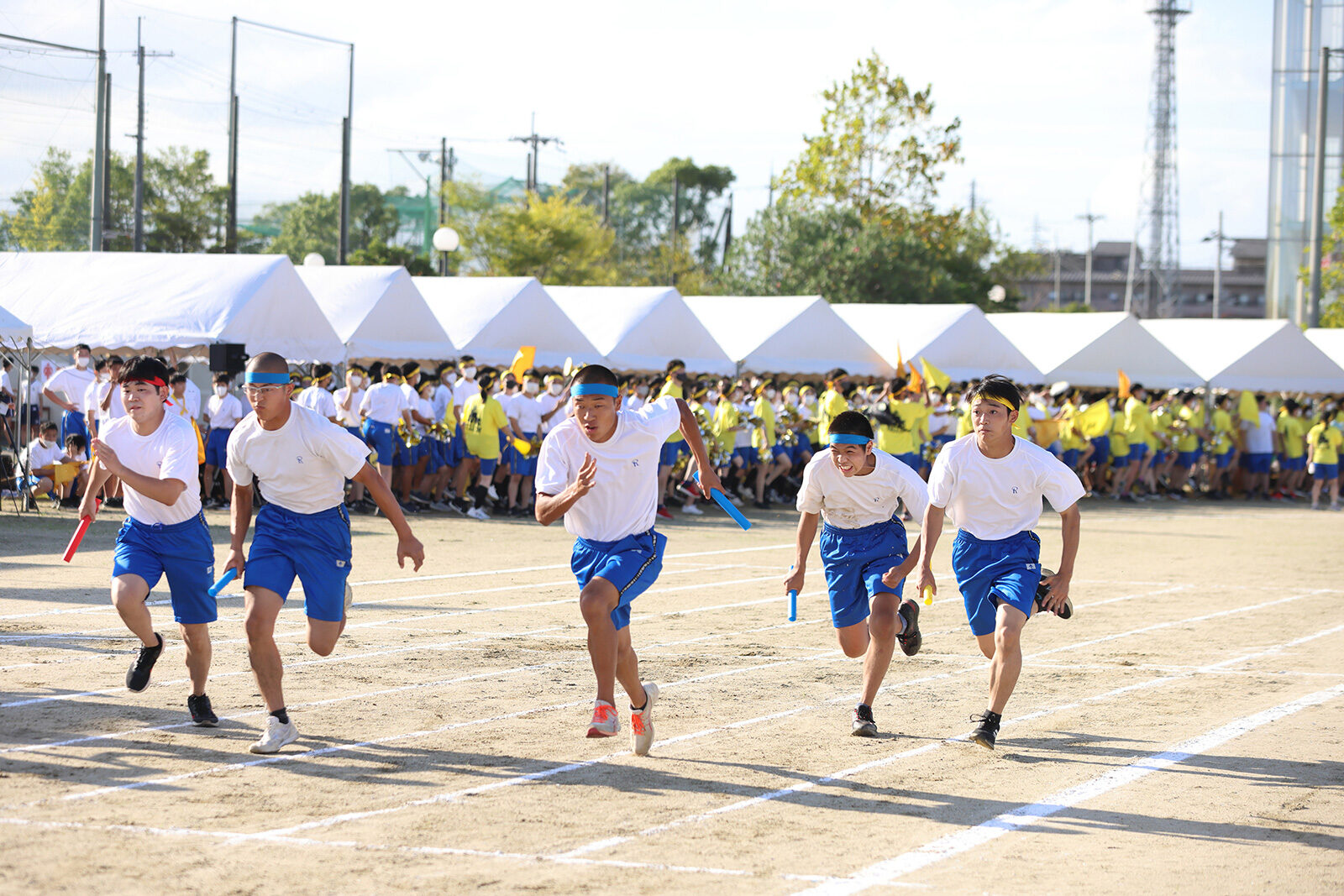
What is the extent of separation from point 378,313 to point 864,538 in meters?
15.8

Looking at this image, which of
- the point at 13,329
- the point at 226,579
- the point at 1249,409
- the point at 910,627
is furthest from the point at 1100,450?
the point at 226,579

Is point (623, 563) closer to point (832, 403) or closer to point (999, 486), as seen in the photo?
point (999, 486)

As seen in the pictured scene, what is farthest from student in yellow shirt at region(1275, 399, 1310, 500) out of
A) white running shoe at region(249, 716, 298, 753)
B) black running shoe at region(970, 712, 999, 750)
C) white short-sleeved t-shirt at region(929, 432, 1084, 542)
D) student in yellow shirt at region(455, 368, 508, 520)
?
white running shoe at region(249, 716, 298, 753)

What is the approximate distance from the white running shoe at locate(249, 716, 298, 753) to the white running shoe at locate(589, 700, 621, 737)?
1410 millimetres

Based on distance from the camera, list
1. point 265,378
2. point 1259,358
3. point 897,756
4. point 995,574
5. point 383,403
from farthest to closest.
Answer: point 1259,358, point 383,403, point 995,574, point 897,756, point 265,378

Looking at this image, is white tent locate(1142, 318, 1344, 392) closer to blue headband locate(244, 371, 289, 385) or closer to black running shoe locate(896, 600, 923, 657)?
black running shoe locate(896, 600, 923, 657)

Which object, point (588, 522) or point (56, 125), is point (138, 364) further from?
Result: point (56, 125)

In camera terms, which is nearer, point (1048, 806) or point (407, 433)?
point (1048, 806)

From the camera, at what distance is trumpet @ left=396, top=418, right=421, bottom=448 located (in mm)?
19266

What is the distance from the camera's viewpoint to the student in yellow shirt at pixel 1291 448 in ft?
96.8

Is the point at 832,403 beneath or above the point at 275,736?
above

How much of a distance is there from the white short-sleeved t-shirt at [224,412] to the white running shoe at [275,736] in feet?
40.5

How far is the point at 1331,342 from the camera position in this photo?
34438 mm

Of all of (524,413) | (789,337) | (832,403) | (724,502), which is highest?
(789,337)
